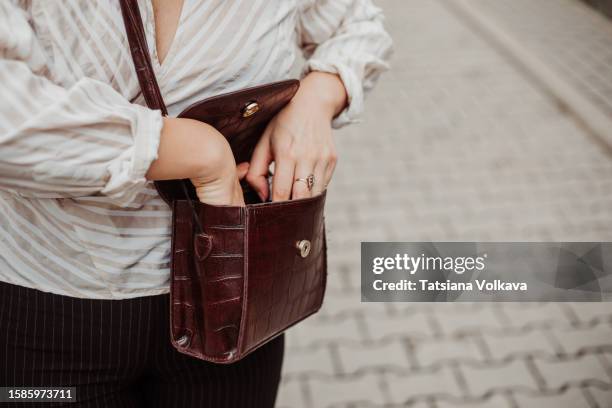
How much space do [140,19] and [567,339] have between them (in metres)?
2.41

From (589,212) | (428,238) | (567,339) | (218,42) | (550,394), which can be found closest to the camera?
(218,42)

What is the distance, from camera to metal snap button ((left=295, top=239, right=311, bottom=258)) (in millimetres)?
1010

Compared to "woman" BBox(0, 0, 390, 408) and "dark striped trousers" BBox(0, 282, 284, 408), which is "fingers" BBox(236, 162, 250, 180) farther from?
"dark striped trousers" BBox(0, 282, 284, 408)

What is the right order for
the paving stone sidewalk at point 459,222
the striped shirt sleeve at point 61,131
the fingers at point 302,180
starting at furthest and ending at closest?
the paving stone sidewalk at point 459,222 → the fingers at point 302,180 → the striped shirt sleeve at point 61,131

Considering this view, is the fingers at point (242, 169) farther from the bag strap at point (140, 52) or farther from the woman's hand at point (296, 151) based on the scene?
the bag strap at point (140, 52)

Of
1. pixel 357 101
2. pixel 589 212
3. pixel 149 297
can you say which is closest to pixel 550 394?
pixel 589 212

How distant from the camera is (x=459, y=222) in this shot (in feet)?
10.9

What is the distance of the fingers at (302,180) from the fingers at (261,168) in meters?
0.05

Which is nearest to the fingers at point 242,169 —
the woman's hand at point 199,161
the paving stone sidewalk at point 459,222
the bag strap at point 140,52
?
the woman's hand at point 199,161

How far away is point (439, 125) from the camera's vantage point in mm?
4246

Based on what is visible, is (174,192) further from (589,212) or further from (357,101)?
(589,212)

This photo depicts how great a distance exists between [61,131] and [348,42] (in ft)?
2.22

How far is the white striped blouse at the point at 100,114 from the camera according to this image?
2.42ft

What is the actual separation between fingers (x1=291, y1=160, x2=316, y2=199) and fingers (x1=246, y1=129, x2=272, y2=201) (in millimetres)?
52
